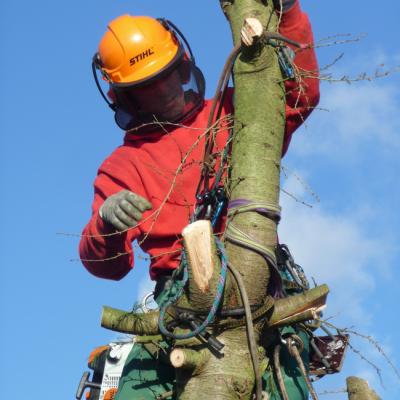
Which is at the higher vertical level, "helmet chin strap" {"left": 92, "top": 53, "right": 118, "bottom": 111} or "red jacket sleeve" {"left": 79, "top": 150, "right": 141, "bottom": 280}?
"helmet chin strap" {"left": 92, "top": 53, "right": 118, "bottom": 111}

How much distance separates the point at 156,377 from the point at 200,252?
0.93 meters

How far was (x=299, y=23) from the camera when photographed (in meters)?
4.27

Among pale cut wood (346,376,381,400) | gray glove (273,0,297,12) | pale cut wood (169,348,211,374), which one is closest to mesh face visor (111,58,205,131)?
gray glove (273,0,297,12)

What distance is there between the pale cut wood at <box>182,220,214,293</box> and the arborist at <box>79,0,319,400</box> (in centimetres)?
54

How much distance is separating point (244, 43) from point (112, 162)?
4.07 feet

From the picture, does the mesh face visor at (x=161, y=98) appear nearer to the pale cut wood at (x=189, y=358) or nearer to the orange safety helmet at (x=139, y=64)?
the orange safety helmet at (x=139, y=64)

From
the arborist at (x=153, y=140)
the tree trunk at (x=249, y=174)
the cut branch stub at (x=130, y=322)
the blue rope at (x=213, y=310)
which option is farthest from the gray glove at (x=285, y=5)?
the cut branch stub at (x=130, y=322)

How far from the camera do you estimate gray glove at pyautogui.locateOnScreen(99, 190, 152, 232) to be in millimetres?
3736

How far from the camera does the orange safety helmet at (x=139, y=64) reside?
15.4 ft

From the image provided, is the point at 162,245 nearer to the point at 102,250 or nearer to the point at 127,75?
the point at 102,250

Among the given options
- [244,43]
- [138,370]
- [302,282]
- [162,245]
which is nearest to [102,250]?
[162,245]

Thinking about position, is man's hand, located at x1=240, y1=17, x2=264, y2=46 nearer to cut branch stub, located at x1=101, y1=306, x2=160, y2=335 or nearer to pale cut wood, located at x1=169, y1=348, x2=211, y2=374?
cut branch stub, located at x1=101, y1=306, x2=160, y2=335

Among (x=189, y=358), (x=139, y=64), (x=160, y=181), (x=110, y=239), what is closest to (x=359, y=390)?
(x=189, y=358)

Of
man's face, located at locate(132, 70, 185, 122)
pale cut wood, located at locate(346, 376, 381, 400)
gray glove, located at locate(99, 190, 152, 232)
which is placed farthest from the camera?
man's face, located at locate(132, 70, 185, 122)
